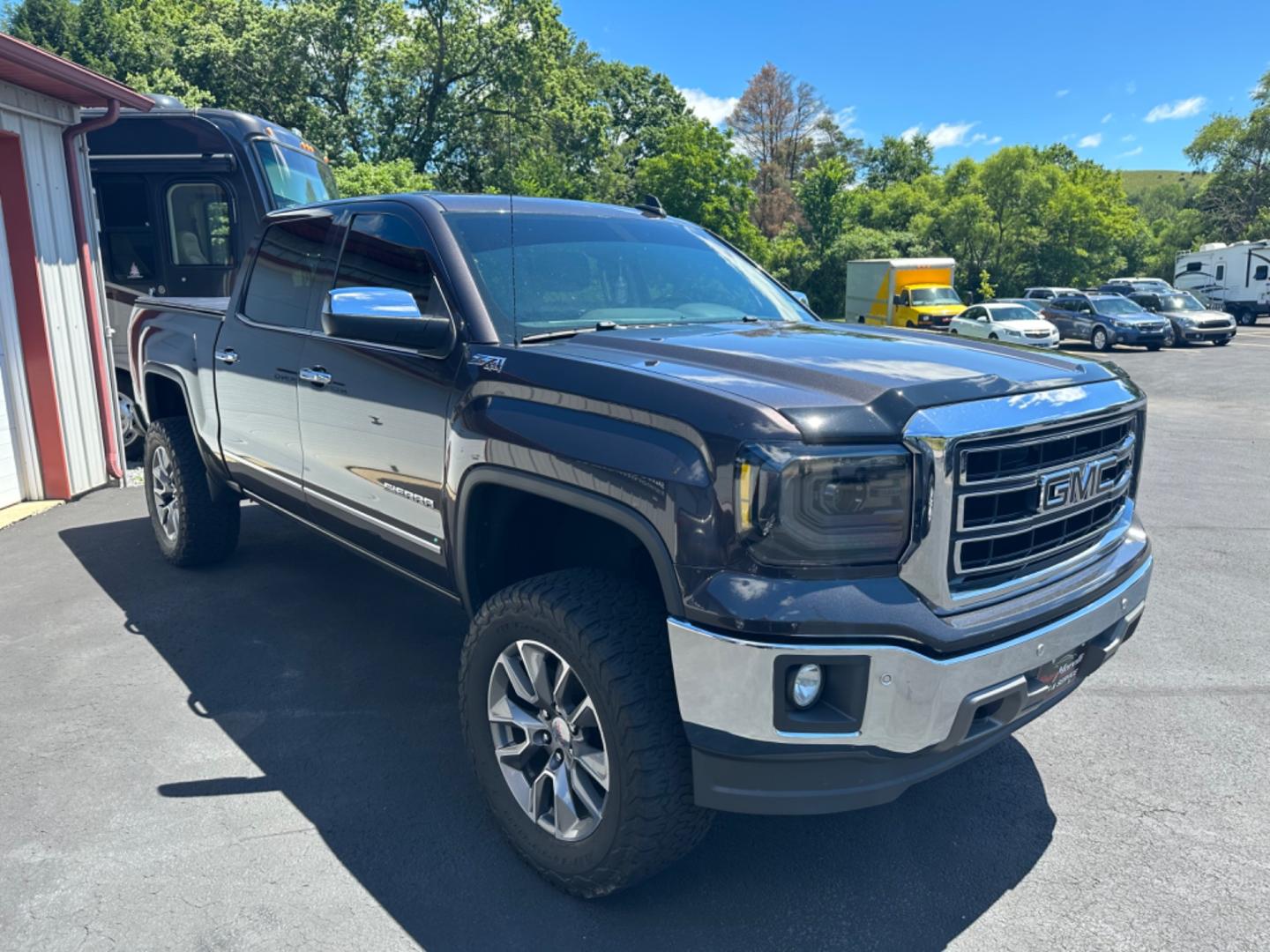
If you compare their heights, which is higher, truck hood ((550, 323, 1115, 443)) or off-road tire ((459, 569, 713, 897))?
truck hood ((550, 323, 1115, 443))

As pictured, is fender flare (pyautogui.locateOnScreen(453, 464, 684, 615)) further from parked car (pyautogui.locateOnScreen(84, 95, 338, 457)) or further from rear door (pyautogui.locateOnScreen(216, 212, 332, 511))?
parked car (pyautogui.locateOnScreen(84, 95, 338, 457))

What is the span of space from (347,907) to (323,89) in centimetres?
3331

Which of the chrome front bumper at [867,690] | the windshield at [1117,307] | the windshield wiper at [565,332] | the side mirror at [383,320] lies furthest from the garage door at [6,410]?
the windshield at [1117,307]

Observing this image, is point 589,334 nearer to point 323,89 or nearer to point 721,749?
point 721,749

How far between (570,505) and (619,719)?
0.66m

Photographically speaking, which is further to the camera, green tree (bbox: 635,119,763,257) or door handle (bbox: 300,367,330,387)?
green tree (bbox: 635,119,763,257)

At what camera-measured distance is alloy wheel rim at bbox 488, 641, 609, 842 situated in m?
2.58

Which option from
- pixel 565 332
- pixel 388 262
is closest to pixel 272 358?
pixel 388 262

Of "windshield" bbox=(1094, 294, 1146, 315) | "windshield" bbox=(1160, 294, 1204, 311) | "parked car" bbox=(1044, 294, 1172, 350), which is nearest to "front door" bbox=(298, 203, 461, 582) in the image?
"parked car" bbox=(1044, 294, 1172, 350)

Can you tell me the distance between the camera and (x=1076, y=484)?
2660mm

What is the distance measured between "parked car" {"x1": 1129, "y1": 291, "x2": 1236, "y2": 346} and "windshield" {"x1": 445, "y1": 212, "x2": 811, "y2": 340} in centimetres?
2697

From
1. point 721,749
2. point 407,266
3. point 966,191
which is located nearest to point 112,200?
point 407,266

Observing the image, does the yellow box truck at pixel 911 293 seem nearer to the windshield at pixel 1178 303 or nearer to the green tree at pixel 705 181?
the windshield at pixel 1178 303

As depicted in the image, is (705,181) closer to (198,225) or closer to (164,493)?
(198,225)
